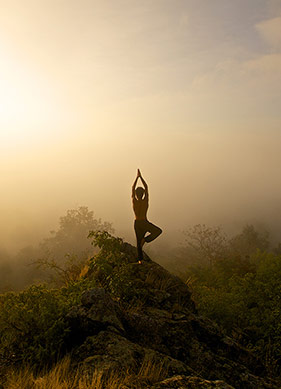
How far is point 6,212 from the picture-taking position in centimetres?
12938

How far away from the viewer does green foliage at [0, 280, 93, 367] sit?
20.0ft

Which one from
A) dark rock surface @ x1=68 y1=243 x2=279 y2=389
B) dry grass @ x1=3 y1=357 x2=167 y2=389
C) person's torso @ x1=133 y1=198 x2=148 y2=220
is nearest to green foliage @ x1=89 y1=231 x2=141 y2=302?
dark rock surface @ x1=68 y1=243 x2=279 y2=389

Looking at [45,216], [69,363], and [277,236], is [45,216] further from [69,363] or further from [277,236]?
[69,363]

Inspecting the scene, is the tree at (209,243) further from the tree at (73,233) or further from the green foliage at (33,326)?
the green foliage at (33,326)

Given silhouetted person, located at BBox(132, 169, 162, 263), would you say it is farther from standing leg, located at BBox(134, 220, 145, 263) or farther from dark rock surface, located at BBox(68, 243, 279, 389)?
dark rock surface, located at BBox(68, 243, 279, 389)

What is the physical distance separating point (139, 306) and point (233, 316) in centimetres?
1339

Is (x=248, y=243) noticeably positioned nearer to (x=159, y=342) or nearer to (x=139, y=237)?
(x=139, y=237)

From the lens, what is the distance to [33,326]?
6684 mm

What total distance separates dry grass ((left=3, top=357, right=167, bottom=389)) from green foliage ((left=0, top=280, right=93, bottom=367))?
0.67m

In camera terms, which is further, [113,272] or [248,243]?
[248,243]

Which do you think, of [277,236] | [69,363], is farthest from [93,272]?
[277,236]

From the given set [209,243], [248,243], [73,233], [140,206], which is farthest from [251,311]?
[248,243]

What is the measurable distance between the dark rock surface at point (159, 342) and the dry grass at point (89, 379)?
0.23m

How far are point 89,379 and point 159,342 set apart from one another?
2587mm
